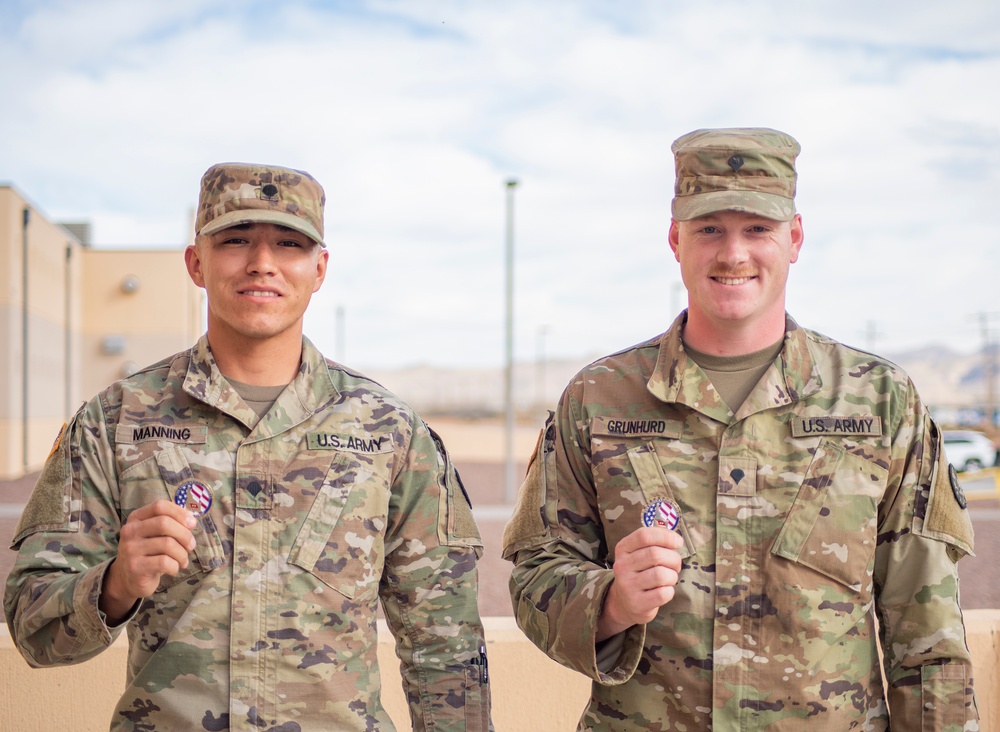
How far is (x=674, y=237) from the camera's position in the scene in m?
2.72

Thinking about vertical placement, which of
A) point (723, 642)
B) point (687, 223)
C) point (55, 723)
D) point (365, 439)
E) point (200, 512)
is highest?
point (687, 223)

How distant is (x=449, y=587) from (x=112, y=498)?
0.92 meters

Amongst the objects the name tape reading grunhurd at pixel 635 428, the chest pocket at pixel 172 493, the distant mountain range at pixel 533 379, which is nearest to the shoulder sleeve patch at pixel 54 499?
the chest pocket at pixel 172 493

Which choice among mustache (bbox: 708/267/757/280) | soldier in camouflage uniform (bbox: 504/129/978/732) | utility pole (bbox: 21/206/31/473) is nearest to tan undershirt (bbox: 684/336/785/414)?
soldier in camouflage uniform (bbox: 504/129/978/732)

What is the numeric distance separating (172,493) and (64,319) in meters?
27.6

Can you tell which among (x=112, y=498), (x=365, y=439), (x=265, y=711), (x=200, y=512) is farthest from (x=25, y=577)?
(x=365, y=439)

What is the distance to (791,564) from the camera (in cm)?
250

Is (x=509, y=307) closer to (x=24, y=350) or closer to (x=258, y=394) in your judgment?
(x=24, y=350)

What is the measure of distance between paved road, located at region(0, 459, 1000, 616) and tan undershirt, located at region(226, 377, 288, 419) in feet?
14.4

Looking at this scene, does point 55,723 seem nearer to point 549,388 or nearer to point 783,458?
point 783,458

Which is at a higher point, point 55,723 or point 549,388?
point 549,388

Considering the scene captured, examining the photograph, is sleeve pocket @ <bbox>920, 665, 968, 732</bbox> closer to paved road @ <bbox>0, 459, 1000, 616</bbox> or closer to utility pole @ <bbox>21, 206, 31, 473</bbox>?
paved road @ <bbox>0, 459, 1000, 616</bbox>

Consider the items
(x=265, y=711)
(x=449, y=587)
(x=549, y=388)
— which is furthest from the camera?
(x=549, y=388)

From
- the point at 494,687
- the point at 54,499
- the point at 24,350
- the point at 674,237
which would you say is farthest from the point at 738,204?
the point at 24,350
